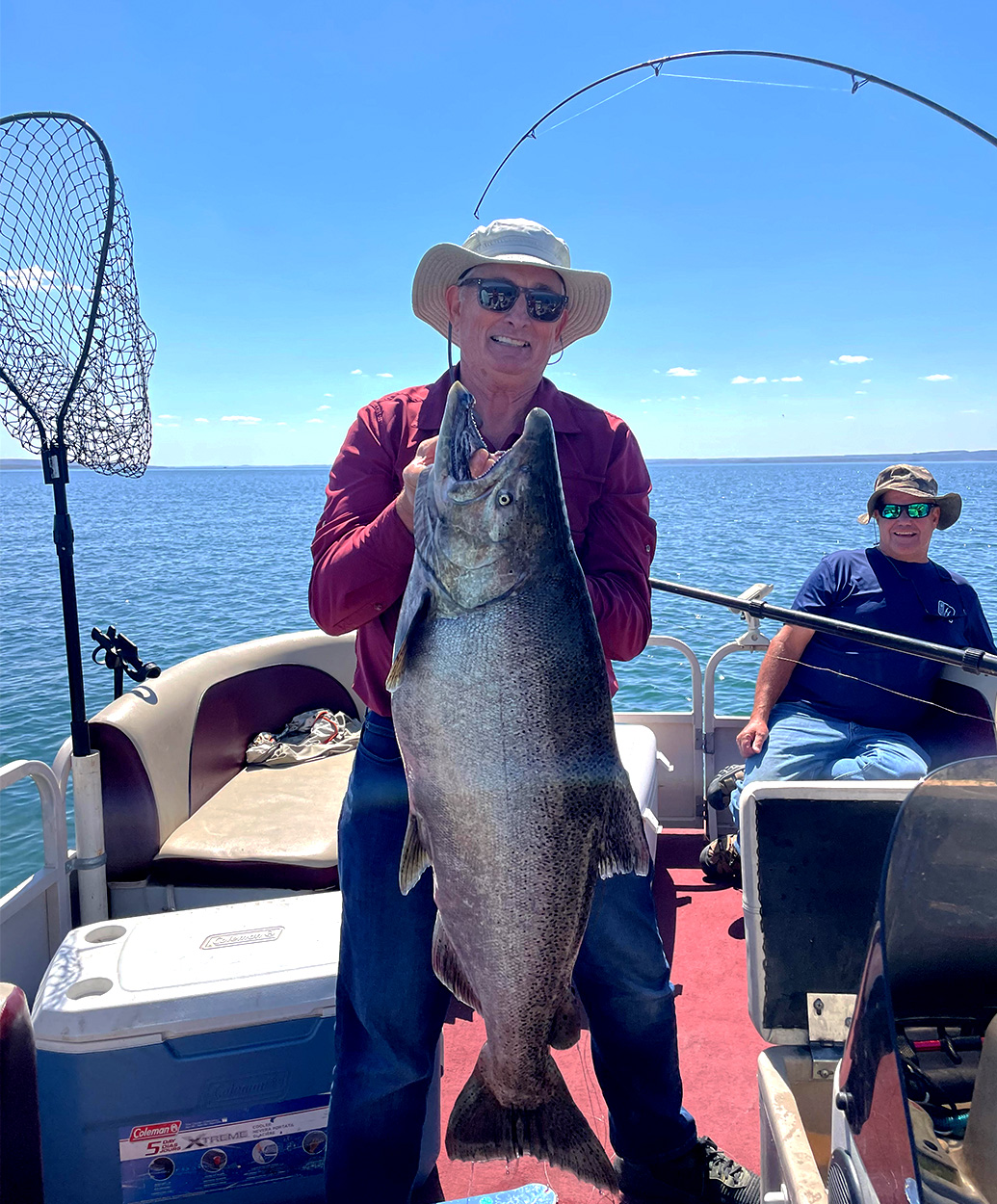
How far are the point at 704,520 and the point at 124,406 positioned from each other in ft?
142

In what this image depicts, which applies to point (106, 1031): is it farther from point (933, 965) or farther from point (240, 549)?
point (240, 549)

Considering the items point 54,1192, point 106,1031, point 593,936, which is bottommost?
point 54,1192

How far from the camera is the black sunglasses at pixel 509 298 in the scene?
2.06m

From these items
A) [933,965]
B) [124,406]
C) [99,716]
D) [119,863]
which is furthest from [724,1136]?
[124,406]

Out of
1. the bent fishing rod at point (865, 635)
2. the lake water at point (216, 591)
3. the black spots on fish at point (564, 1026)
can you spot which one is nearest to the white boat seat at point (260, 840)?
→ the bent fishing rod at point (865, 635)

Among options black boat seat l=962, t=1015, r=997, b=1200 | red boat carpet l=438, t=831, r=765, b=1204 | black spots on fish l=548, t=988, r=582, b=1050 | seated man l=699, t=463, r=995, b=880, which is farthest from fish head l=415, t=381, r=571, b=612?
seated man l=699, t=463, r=995, b=880

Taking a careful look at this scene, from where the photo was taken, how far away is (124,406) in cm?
379

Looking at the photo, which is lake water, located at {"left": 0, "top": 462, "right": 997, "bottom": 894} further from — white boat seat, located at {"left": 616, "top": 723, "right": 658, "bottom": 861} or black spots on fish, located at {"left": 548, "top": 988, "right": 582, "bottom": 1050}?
black spots on fish, located at {"left": 548, "top": 988, "right": 582, "bottom": 1050}

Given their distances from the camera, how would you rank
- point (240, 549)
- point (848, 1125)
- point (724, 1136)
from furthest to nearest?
point (240, 549), point (724, 1136), point (848, 1125)

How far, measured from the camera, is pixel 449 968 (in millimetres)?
1816

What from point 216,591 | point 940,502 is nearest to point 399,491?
point 940,502

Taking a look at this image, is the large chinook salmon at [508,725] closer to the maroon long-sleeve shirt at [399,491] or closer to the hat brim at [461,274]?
the maroon long-sleeve shirt at [399,491]

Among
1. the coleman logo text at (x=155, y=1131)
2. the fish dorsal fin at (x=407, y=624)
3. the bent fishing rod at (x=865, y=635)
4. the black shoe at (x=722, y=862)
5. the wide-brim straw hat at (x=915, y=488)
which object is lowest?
the black shoe at (x=722, y=862)

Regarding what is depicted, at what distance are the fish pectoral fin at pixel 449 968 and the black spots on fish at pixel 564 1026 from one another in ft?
0.56
